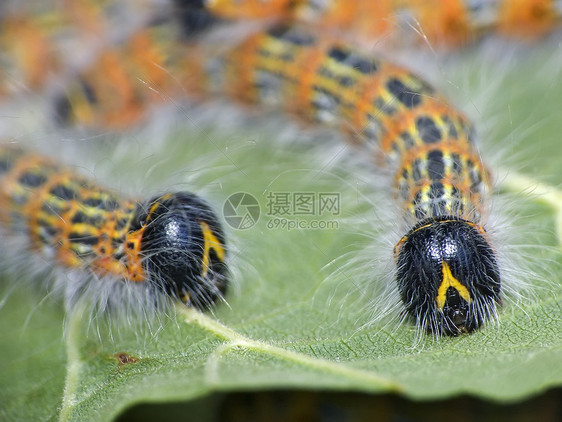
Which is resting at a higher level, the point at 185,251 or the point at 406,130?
the point at 406,130

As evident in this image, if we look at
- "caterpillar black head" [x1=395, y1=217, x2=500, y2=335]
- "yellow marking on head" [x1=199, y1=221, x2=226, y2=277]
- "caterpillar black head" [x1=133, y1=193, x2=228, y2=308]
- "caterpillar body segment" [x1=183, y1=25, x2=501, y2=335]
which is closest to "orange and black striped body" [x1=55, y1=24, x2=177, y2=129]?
"caterpillar body segment" [x1=183, y1=25, x2=501, y2=335]

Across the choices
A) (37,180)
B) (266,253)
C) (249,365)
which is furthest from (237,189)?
(249,365)

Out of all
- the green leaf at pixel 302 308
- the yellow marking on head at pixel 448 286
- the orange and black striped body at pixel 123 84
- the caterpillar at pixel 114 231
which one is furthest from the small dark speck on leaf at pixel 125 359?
the orange and black striped body at pixel 123 84

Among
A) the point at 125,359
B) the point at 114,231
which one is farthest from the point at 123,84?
the point at 125,359

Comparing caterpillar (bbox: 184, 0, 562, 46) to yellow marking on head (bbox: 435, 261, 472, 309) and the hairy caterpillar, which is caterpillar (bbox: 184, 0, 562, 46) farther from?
yellow marking on head (bbox: 435, 261, 472, 309)

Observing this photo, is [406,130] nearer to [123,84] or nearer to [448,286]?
[448,286]

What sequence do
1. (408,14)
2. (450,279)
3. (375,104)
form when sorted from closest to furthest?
(450,279)
(375,104)
(408,14)

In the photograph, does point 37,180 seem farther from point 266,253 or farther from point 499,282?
point 499,282
